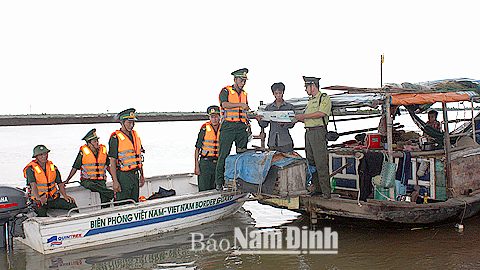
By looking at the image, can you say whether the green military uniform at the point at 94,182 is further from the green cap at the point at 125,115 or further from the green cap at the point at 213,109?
the green cap at the point at 213,109

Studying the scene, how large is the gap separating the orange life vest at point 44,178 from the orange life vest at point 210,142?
2.74 meters

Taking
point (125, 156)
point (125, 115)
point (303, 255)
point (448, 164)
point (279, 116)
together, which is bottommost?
point (303, 255)

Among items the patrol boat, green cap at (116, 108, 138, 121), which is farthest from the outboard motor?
green cap at (116, 108, 138, 121)

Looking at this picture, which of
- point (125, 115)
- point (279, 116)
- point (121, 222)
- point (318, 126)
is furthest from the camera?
point (279, 116)

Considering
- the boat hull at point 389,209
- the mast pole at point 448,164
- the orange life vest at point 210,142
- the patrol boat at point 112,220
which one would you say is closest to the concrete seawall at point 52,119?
the orange life vest at point 210,142

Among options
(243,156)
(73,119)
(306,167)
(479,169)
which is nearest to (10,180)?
(243,156)

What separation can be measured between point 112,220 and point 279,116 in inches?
133

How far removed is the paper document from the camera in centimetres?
695

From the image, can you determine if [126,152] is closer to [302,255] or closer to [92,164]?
[92,164]

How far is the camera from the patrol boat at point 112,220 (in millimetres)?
6047

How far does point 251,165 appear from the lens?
6742mm

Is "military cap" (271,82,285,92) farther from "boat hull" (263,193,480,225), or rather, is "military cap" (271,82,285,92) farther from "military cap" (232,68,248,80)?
"boat hull" (263,193,480,225)

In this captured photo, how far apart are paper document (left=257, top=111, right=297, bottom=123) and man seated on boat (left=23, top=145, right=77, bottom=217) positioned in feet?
12.5

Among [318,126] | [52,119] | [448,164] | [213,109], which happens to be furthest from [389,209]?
[52,119]
